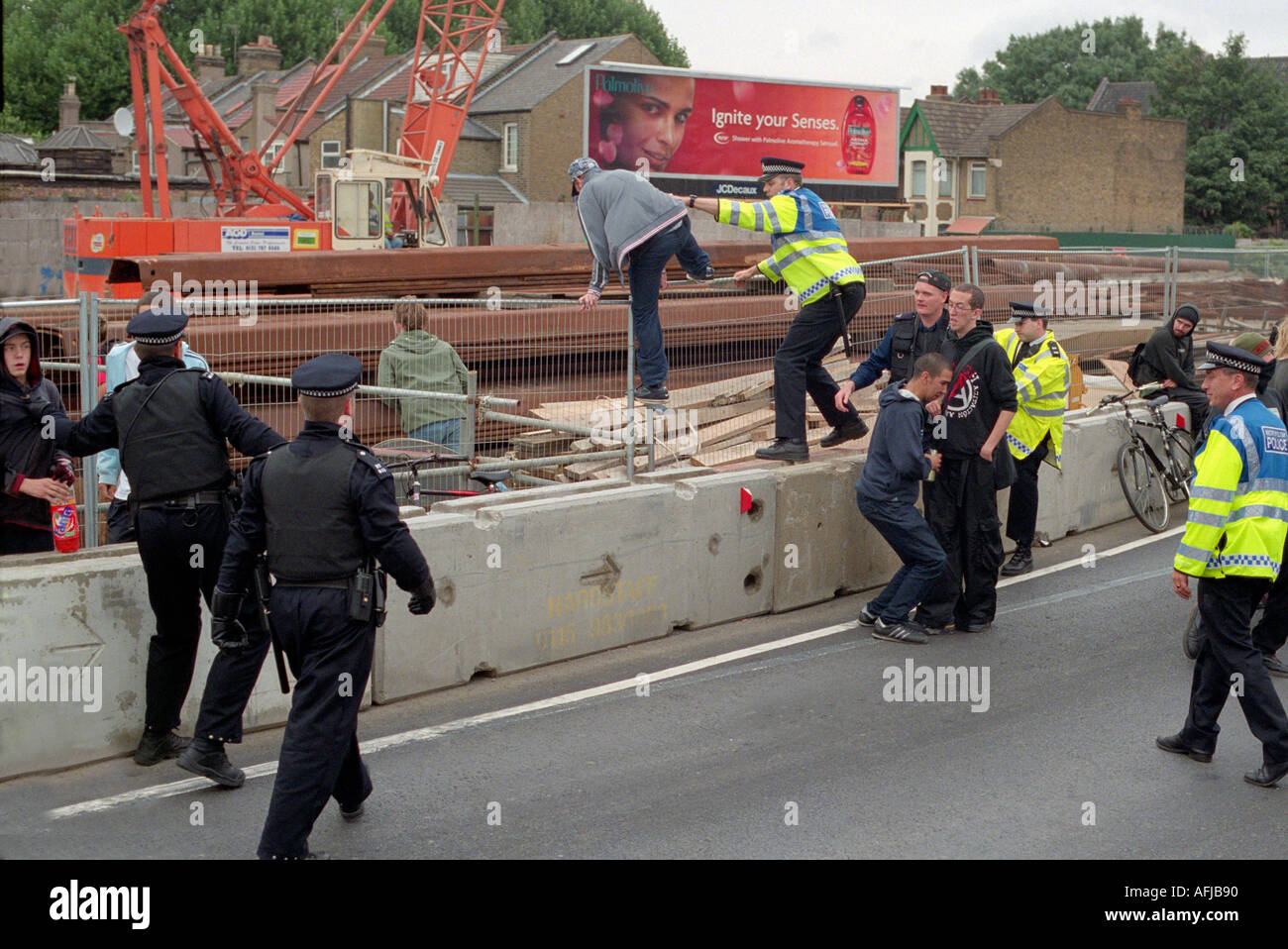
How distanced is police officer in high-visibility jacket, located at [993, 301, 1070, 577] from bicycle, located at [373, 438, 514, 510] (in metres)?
4.02

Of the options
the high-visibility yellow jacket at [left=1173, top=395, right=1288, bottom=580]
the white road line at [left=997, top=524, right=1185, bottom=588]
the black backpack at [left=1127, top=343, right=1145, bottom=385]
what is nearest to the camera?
the high-visibility yellow jacket at [left=1173, top=395, right=1288, bottom=580]

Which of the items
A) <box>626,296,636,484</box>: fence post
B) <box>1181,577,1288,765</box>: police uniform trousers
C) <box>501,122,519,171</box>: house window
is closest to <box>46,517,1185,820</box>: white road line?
<box>626,296,636,484</box>: fence post

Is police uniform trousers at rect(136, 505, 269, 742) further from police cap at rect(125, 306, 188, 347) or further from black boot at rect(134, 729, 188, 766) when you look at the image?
police cap at rect(125, 306, 188, 347)

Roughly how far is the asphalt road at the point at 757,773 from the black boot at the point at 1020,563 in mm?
1928

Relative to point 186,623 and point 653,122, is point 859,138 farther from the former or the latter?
point 186,623

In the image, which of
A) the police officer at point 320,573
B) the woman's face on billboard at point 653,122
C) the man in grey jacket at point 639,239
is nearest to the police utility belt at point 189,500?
the police officer at point 320,573

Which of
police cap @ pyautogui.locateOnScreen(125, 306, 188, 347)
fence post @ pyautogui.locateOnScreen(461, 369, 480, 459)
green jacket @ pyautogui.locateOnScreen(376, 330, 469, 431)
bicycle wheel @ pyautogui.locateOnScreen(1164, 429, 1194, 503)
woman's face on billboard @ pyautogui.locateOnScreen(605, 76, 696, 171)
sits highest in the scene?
woman's face on billboard @ pyautogui.locateOnScreen(605, 76, 696, 171)

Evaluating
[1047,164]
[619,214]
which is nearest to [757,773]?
[619,214]

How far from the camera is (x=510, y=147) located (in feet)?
194

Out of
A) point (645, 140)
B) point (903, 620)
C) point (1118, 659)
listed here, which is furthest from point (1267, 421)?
point (645, 140)

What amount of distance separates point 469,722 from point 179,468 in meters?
2.03

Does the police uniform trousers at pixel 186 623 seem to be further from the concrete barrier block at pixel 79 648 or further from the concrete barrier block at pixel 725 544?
the concrete barrier block at pixel 725 544

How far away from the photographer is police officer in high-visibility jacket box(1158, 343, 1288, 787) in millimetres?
6770
